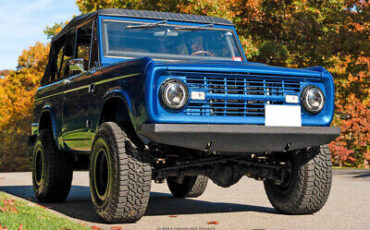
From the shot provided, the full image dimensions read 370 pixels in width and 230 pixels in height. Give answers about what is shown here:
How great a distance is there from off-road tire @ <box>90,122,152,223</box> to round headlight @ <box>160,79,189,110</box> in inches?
26.0

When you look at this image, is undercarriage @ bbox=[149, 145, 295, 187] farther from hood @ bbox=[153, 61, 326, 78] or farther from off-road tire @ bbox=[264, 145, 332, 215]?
hood @ bbox=[153, 61, 326, 78]

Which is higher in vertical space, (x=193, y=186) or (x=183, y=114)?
(x=183, y=114)

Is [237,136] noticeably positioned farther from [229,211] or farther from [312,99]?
[229,211]

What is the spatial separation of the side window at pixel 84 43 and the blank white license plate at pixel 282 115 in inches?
102

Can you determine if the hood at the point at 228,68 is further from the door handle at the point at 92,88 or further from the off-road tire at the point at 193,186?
the off-road tire at the point at 193,186

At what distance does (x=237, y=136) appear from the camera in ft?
18.6

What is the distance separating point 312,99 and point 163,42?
214 cm

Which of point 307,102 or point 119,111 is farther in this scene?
point 119,111

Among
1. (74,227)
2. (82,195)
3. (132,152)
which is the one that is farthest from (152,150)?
(82,195)

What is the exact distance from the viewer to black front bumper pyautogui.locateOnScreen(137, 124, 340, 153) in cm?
546

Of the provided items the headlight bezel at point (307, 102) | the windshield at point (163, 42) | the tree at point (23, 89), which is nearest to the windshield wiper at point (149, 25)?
the windshield at point (163, 42)

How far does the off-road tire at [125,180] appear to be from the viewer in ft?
19.0

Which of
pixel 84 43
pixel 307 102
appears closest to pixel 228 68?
pixel 307 102

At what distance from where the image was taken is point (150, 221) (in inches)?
255
